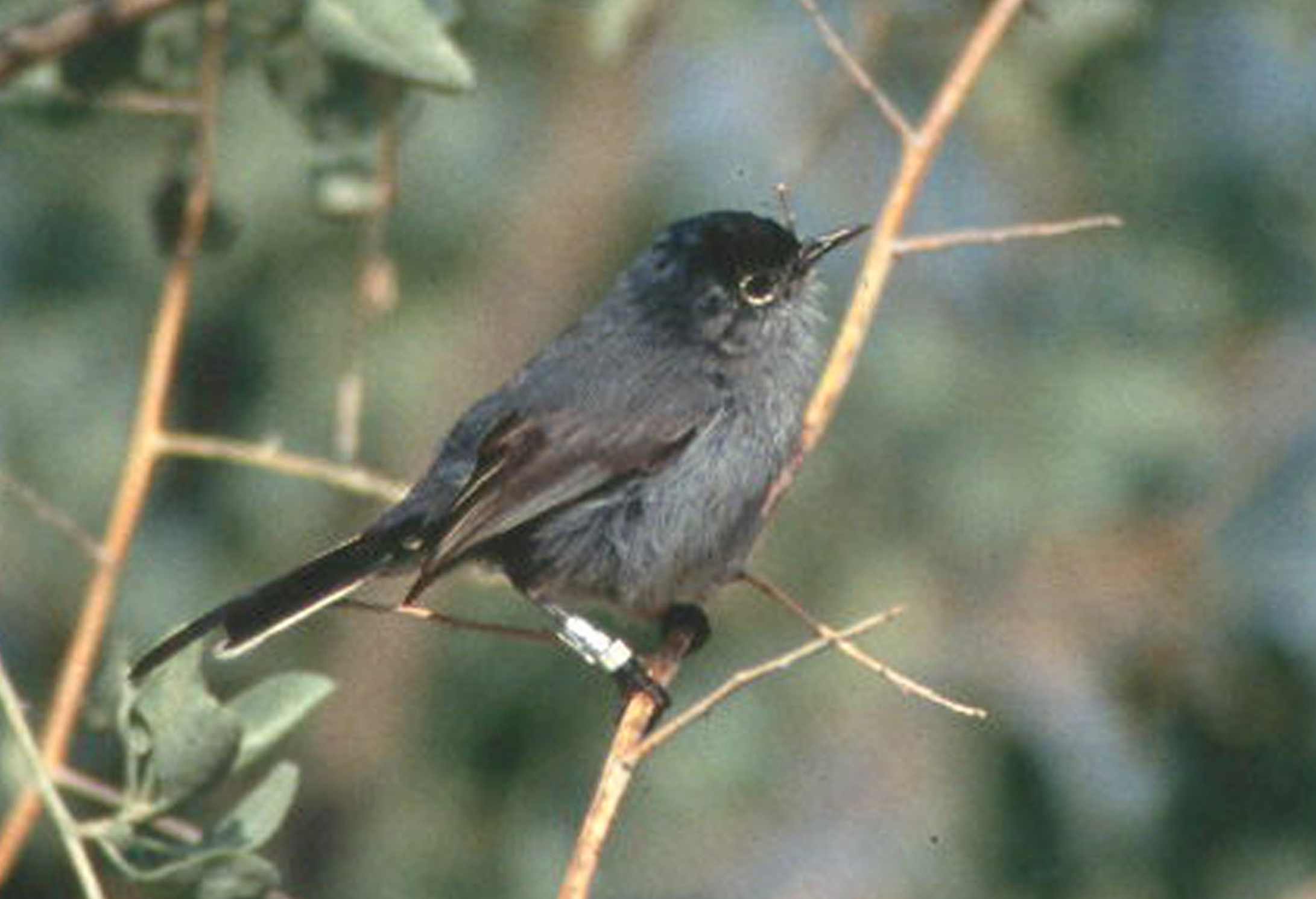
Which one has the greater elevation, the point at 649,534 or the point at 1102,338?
the point at 649,534

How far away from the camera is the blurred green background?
450 cm

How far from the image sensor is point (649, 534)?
4219 mm

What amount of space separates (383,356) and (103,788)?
2.67 metres

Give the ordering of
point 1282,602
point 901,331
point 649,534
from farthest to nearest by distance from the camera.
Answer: point 901,331 → point 1282,602 → point 649,534

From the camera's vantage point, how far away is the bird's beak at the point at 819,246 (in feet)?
14.2

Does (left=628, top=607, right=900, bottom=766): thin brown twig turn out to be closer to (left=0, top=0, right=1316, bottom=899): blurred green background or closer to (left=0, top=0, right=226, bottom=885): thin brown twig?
(left=0, top=0, right=226, bottom=885): thin brown twig

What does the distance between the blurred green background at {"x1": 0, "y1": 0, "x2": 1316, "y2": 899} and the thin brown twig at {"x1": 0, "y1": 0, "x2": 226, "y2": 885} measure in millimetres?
538

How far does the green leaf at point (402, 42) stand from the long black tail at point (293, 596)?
0.74 metres

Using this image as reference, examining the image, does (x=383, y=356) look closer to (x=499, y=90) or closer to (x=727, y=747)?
(x=499, y=90)

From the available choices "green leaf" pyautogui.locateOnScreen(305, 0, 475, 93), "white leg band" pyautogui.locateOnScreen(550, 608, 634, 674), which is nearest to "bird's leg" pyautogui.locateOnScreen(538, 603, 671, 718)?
"white leg band" pyautogui.locateOnScreen(550, 608, 634, 674)

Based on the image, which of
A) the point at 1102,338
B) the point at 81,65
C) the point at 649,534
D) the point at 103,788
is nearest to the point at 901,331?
the point at 1102,338

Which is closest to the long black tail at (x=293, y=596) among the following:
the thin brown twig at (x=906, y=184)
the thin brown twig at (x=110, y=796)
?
the thin brown twig at (x=110, y=796)

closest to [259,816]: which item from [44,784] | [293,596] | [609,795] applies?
[44,784]

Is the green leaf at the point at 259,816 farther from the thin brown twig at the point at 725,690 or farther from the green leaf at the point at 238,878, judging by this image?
the thin brown twig at the point at 725,690
